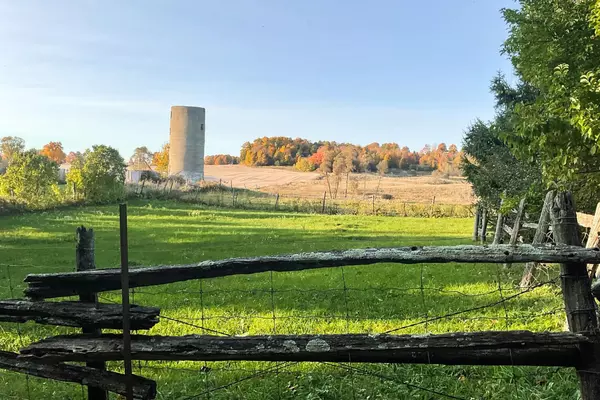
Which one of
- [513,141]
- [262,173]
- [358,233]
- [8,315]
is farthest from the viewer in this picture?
[262,173]

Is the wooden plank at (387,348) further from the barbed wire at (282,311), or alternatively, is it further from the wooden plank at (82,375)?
the barbed wire at (282,311)

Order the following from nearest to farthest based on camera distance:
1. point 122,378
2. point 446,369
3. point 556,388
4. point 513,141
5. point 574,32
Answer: point 122,378 → point 556,388 → point 446,369 → point 513,141 → point 574,32

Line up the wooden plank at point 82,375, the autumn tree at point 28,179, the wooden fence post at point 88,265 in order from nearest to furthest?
the wooden plank at point 82,375
the wooden fence post at point 88,265
the autumn tree at point 28,179

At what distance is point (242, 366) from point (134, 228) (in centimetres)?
1812

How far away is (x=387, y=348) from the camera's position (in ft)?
9.13

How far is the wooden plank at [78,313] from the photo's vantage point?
314cm

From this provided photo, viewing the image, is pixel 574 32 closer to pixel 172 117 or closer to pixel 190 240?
pixel 190 240

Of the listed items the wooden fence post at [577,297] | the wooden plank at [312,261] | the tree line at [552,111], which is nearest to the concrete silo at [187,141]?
the tree line at [552,111]

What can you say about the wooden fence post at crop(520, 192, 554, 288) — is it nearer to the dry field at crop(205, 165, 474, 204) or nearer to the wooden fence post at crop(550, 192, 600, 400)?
the wooden fence post at crop(550, 192, 600, 400)

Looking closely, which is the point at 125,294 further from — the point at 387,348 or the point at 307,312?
the point at 307,312

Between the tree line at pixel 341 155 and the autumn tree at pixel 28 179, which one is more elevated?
the tree line at pixel 341 155

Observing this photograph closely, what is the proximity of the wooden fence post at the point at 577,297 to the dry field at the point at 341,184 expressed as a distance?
50.6m

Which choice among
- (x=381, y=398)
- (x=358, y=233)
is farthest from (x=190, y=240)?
(x=381, y=398)

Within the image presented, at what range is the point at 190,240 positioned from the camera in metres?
18.4
